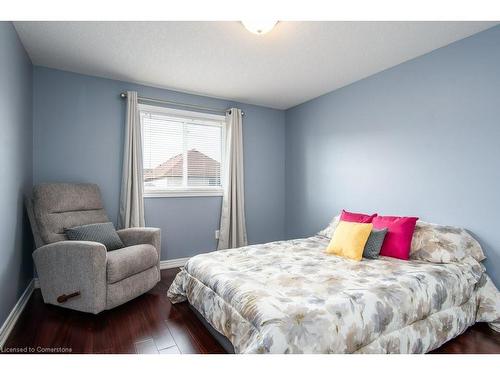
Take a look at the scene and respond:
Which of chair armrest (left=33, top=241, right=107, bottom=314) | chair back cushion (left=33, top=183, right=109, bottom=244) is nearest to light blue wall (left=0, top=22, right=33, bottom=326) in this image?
chair back cushion (left=33, top=183, right=109, bottom=244)

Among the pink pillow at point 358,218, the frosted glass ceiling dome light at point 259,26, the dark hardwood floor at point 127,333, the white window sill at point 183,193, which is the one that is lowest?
the dark hardwood floor at point 127,333

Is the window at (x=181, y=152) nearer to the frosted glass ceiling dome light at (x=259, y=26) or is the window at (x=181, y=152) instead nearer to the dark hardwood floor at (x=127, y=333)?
the dark hardwood floor at (x=127, y=333)

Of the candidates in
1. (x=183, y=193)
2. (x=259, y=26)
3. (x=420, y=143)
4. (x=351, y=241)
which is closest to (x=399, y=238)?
(x=351, y=241)

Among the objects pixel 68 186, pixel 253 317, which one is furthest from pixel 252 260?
pixel 68 186

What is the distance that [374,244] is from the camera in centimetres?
239

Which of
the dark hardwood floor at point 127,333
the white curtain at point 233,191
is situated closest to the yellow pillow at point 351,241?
the dark hardwood floor at point 127,333

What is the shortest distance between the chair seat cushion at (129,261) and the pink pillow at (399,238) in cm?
218

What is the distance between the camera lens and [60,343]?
5.92 feet

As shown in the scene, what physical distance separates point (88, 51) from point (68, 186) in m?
1.35

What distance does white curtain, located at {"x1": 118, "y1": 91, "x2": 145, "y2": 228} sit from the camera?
3.22 meters

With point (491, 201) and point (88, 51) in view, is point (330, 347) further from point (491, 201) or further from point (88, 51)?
point (88, 51)

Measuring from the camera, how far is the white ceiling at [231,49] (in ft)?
7.13

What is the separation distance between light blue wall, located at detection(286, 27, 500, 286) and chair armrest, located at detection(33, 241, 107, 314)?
2782 mm

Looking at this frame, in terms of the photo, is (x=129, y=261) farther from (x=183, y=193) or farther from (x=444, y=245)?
(x=444, y=245)
